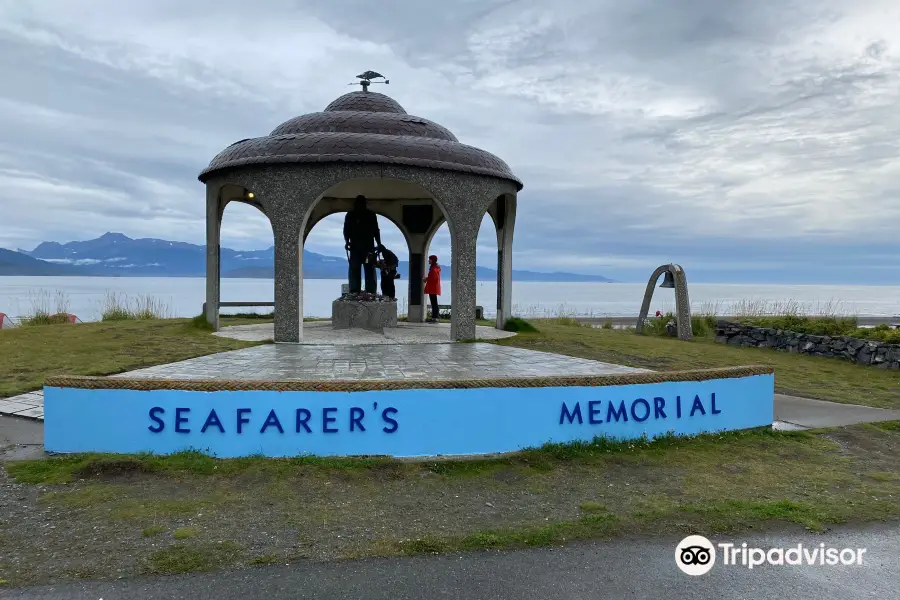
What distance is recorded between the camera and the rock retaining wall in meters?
12.6

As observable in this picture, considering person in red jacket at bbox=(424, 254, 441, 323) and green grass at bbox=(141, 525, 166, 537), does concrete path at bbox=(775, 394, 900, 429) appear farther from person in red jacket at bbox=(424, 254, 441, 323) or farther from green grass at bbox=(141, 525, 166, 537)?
person in red jacket at bbox=(424, 254, 441, 323)

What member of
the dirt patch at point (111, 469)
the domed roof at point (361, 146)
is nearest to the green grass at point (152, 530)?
the dirt patch at point (111, 469)

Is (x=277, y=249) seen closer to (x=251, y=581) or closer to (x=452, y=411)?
(x=452, y=411)

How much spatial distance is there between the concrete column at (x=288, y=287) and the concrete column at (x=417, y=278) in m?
6.14

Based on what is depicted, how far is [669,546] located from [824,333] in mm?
12903

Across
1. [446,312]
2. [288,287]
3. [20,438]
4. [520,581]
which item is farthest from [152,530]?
[446,312]

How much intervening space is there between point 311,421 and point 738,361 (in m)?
9.73

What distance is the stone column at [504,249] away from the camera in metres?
14.5

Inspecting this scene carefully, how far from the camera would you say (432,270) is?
16.9m

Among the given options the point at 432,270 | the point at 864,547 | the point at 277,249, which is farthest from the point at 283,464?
the point at 432,270

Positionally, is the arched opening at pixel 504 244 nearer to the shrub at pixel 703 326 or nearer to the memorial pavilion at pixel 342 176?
the memorial pavilion at pixel 342 176

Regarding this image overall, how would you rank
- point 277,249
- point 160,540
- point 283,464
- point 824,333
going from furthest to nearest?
1. point 824,333
2. point 277,249
3. point 283,464
4. point 160,540

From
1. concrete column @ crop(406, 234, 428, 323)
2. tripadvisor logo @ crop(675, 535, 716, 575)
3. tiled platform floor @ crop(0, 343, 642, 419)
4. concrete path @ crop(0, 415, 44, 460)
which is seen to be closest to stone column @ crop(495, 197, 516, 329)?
concrete column @ crop(406, 234, 428, 323)

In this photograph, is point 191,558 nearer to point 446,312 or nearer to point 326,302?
point 446,312
